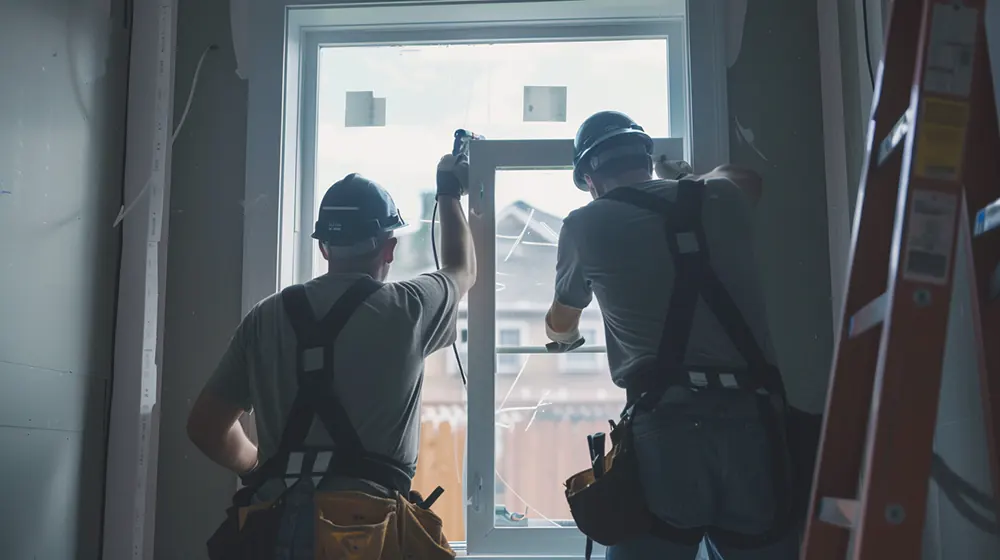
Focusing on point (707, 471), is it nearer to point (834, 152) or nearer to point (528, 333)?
point (528, 333)

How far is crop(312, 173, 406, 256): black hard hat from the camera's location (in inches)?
73.1

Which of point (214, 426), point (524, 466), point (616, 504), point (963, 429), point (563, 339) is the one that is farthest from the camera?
point (524, 466)

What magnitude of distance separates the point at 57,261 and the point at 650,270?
1.15m

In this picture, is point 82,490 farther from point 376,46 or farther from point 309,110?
point 376,46

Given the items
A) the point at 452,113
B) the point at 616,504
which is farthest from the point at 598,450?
the point at 452,113

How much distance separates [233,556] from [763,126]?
1.51m

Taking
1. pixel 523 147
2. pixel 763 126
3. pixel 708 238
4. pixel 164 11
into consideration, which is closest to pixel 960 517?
pixel 708 238

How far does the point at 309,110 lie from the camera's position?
7.98 ft

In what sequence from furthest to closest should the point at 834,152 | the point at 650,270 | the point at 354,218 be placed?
the point at 834,152, the point at 354,218, the point at 650,270

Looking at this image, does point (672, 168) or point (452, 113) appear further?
point (452, 113)

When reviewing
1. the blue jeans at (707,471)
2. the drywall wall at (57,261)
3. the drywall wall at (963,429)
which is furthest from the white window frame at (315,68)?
the drywall wall at (963,429)

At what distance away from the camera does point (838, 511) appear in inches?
46.9

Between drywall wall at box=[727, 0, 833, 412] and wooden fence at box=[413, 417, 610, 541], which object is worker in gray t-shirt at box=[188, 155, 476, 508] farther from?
drywall wall at box=[727, 0, 833, 412]

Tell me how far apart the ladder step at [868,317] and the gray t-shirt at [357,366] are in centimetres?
81
